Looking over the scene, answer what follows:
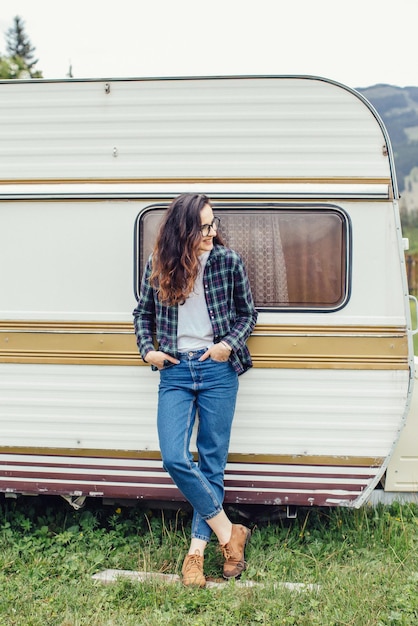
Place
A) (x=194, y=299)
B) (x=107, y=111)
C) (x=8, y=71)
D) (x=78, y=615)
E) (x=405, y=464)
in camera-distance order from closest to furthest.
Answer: (x=78, y=615) < (x=194, y=299) < (x=107, y=111) < (x=405, y=464) < (x=8, y=71)

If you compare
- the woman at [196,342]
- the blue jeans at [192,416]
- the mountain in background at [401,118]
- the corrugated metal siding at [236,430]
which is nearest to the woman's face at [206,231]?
the woman at [196,342]

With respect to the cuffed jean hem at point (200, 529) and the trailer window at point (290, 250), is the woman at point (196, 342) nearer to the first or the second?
the cuffed jean hem at point (200, 529)

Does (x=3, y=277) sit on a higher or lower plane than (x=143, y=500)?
higher

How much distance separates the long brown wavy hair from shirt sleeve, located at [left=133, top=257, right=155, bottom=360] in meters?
0.15

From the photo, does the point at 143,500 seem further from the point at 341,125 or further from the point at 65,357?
the point at 341,125

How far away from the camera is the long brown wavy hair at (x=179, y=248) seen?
3.37m

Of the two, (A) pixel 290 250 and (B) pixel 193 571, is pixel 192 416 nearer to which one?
(B) pixel 193 571

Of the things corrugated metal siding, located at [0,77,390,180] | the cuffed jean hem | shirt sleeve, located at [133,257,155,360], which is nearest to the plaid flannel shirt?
shirt sleeve, located at [133,257,155,360]

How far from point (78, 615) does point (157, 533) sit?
0.92 m

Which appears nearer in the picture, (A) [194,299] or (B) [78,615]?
(B) [78,615]

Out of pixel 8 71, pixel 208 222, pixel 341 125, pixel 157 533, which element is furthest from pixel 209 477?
pixel 8 71

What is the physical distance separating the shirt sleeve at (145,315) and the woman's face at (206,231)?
34 centimetres

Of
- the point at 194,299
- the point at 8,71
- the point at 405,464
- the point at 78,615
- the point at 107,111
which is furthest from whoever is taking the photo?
the point at 8,71

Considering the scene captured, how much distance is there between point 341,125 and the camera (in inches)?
144
